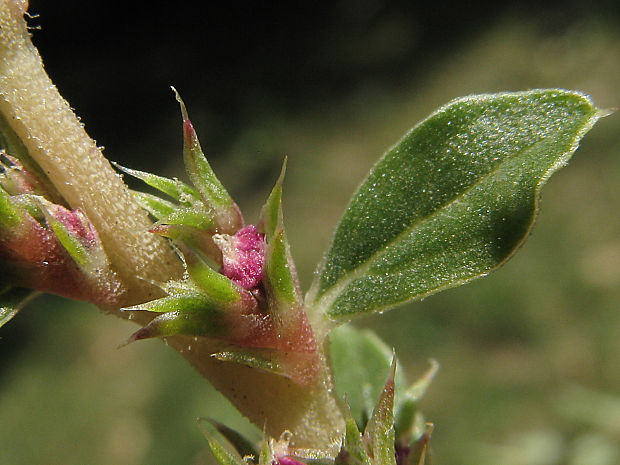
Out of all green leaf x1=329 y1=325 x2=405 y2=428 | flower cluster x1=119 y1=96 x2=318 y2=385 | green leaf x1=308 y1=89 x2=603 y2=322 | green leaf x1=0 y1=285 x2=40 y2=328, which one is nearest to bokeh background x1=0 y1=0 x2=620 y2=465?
green leaf x1=329 y1=325 x2=405 y2=428

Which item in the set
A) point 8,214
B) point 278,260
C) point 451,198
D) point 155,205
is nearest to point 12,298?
point 8,214

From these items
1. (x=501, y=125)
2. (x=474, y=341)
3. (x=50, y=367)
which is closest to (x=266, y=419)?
(x=501, y=125)

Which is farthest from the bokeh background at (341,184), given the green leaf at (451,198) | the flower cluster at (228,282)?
the flower cluster at (228,282)

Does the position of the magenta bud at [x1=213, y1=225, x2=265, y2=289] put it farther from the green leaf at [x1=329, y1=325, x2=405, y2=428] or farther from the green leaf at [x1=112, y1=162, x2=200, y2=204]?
the green leaf at [x1=329, y1=325, x2=405, y2=428]

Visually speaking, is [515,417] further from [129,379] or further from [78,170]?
[78,170]

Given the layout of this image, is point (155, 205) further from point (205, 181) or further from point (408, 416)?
point (408, 416)

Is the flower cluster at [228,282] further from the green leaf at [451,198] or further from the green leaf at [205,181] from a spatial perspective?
the green leaf at [451,198]
